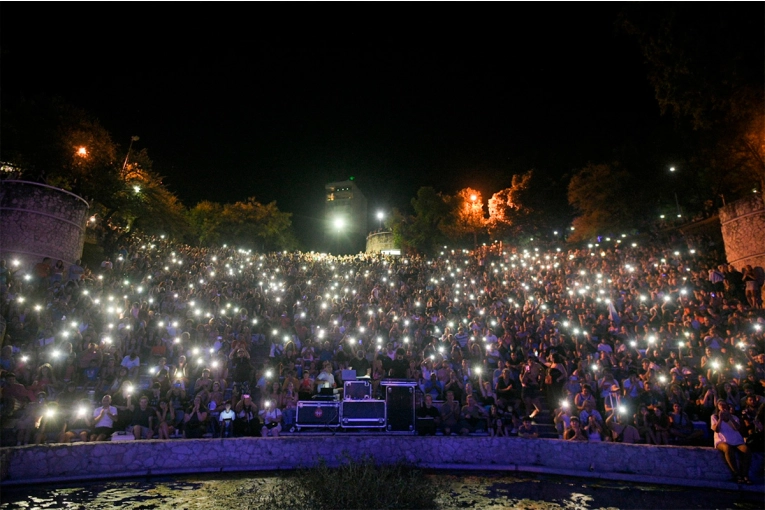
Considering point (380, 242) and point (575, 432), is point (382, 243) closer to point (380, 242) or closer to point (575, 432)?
point (380, 242)

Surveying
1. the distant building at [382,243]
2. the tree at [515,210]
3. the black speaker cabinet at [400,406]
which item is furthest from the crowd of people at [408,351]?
the distant building at [382,243]

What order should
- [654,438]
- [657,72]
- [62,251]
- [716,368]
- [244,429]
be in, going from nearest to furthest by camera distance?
[654,438] → [244,429] → [716,368] → [657,72] → [62,251]

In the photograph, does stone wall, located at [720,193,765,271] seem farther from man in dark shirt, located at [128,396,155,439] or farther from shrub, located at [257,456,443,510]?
man in dark shirt, located at [128,396,155,439]

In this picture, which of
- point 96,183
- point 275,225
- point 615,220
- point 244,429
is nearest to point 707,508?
point 244,429

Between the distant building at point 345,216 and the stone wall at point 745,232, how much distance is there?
5227 cm

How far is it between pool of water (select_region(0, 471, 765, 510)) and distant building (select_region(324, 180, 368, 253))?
195 feet

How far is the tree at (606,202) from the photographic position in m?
32.9

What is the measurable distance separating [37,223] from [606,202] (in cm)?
3501

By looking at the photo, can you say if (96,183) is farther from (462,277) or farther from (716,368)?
Answer: (716,368)

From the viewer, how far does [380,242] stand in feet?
177

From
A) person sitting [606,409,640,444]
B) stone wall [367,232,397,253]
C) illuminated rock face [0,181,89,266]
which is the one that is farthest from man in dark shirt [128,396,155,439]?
stone wall [367,232,397,253]

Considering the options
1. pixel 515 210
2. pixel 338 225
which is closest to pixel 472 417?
pixel 515 210

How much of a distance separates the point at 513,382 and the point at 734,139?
19.8m

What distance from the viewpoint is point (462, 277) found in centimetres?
2186
